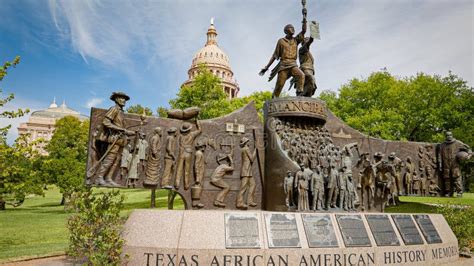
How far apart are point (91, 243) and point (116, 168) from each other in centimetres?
279

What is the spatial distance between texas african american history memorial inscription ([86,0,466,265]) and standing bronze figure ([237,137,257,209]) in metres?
0.03

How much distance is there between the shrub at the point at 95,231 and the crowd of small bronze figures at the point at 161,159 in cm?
170

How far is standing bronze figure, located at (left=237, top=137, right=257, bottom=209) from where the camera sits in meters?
11.0

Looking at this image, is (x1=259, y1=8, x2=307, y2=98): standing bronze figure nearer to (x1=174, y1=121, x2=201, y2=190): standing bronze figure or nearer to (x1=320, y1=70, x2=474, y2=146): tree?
(x1=174, y1=121, x2=201, y2=190): standing bronze figure

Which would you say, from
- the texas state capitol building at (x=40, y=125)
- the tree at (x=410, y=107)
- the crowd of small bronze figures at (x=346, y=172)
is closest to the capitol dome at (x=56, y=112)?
the texas state capitol building at (x=40, y=125)

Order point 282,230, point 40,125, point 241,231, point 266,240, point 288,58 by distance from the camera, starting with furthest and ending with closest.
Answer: point 40,125
point 288,58
point 282,230
point 241,231
point 266,240

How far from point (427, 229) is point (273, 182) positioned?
451 cm

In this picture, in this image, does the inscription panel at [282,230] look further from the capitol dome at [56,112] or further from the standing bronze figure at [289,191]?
the capitol dome at [56,112]

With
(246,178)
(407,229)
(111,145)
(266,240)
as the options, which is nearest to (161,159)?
(111,145)

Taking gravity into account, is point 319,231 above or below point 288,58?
below

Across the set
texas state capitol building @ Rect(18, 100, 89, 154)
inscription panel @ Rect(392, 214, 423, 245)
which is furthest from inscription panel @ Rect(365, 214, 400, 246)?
texas state capitol building @ Rect(18, 100, 89, 154)

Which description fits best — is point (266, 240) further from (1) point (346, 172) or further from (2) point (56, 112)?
(2) point (56, 112)

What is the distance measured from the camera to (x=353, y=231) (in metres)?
8.77

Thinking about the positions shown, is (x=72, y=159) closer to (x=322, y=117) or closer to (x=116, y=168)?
(x=116, y=168)
